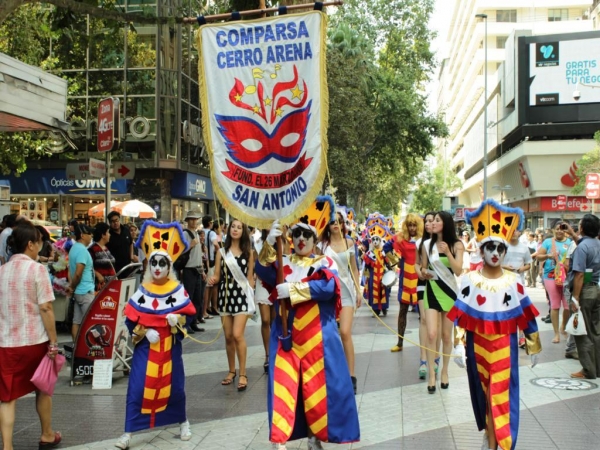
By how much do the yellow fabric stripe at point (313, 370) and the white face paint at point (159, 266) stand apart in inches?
61.2

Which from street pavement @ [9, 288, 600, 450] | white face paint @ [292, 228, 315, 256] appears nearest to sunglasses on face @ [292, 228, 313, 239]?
white face paint @ [292, 228, 315, 256]

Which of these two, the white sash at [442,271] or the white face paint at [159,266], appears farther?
the white sash at [442,271]

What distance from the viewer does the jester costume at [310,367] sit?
5.08 m

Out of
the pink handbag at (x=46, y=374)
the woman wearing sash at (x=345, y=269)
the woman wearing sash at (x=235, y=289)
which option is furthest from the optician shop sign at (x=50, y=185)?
the pink handbag at (x=46, y=374)

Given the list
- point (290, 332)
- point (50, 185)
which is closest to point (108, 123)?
point (290, 332)

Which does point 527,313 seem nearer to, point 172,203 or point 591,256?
point 591,256

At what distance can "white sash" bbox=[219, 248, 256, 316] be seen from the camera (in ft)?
25.7

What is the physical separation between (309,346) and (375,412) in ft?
6.32

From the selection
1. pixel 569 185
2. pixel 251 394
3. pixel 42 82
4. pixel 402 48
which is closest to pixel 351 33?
pixel 402 48

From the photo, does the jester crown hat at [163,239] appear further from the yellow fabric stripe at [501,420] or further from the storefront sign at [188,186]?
the storefront sign at [188,186]

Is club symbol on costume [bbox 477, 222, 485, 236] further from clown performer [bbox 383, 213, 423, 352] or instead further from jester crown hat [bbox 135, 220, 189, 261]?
clown performer [bbox 383, 213, 423, 352]

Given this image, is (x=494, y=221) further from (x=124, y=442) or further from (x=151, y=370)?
(x=124, y=442)

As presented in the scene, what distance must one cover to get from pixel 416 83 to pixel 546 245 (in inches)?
1381

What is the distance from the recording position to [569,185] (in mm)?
46469
